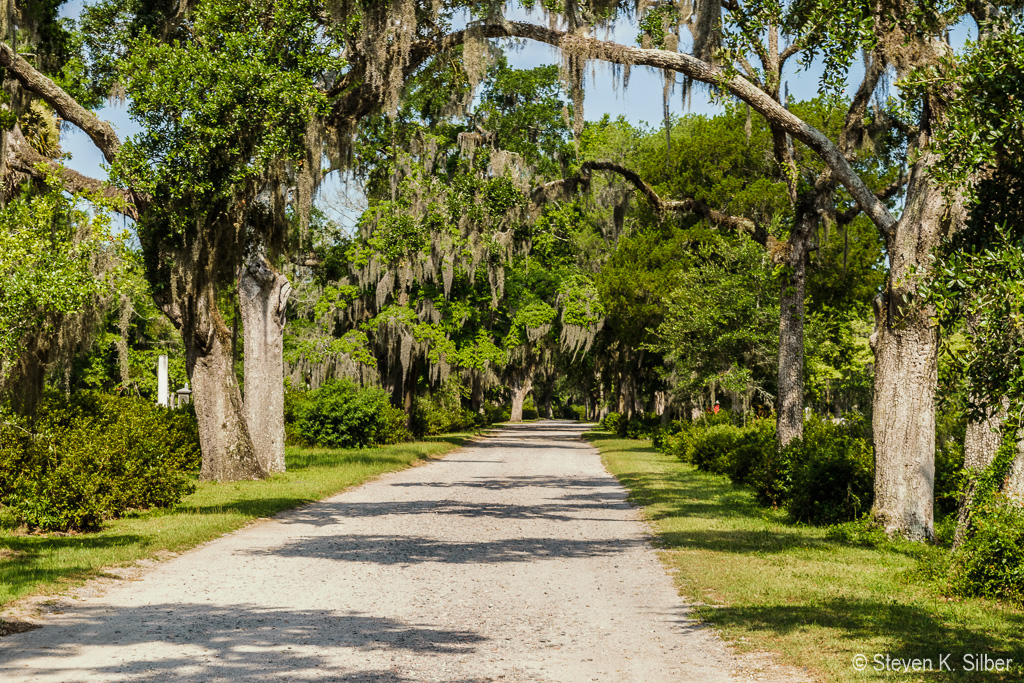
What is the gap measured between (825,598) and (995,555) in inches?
61.3

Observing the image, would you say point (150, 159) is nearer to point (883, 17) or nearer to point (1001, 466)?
point (883, 17)

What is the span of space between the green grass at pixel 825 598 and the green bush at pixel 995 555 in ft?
0.61

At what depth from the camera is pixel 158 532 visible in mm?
11508

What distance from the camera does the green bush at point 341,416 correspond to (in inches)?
1132

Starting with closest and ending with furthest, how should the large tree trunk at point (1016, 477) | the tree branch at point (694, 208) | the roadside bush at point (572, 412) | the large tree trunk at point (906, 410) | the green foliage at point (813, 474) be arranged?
the large tree trunk at point (1016, 477) → the large tree trunk at point (906, 410) → the green foliage at point (813, 474) → the tree branch at point (694, 208) → the roadside bush at point (572, 412)

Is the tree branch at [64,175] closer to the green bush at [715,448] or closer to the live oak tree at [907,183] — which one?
the live oak tree at [907,183]

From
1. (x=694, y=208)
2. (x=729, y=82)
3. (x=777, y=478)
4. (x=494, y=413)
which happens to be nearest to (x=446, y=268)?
(x=694, y=208)

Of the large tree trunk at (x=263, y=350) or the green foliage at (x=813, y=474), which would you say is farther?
the large tree trunk at (x=263, y=350)

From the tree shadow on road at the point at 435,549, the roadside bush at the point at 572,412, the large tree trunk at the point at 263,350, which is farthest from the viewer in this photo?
the roadside bush at the point at 572,412

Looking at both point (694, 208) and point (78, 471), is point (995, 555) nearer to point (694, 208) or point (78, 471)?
point (694, 208)

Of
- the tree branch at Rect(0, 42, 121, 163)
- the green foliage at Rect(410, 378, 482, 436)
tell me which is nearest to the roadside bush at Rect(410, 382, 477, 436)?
the green foliage at Rect(410, 378, 482, 436)

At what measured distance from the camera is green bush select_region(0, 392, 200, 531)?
11.1 m

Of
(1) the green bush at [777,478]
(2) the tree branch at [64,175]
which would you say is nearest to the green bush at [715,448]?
(1) the green bush at [777,478]

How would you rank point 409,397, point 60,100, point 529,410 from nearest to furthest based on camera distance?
point 60,100
point 409,397
point 529,410
